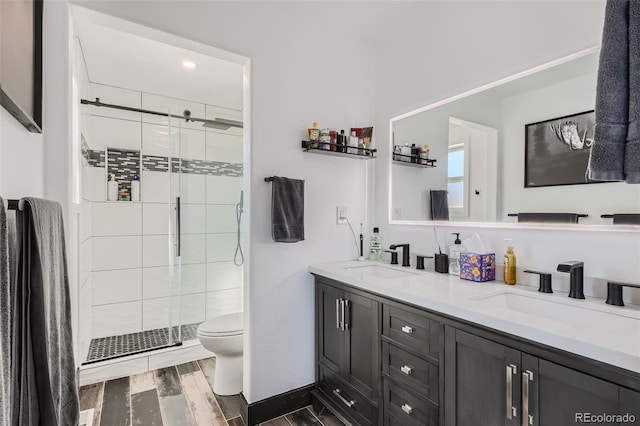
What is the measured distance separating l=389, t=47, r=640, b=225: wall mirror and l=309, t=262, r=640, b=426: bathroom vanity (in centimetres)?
40

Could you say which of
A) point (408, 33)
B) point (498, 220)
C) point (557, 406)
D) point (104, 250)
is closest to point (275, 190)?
point (498, 220)

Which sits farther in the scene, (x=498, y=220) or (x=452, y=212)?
(x=452, y=212)

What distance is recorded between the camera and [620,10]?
75 centimetres

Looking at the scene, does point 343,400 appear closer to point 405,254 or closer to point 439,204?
point 405,254

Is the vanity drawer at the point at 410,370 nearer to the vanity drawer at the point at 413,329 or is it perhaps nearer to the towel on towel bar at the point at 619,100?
the vanity drawer at the point at 413,329

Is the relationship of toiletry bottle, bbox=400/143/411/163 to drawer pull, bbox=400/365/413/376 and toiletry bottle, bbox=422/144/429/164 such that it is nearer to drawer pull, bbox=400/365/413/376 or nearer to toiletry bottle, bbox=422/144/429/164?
toiletry bottle, bbox=422/144/429/164

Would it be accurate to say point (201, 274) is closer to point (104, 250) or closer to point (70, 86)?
point (104, 250)

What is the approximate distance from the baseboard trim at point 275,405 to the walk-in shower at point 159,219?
3.95ft

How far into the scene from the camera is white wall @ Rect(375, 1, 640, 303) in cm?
129

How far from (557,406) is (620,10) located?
3.45 feet

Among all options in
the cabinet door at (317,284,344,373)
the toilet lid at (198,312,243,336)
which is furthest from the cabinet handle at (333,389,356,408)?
the toilet lid at (198,312,243,336)

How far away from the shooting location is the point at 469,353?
1127 mm

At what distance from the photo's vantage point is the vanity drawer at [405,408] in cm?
128

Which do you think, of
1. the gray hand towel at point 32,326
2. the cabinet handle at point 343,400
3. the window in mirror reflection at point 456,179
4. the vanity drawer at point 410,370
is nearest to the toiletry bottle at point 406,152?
the window in mirror reflection at point 456,179
